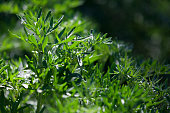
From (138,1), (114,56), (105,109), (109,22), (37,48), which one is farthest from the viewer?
(138,1)

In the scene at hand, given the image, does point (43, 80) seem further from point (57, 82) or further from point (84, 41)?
point (84, 41)

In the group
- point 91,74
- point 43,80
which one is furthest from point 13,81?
point 91,74

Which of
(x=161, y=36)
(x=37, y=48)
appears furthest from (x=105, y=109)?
(x=161, y=36)

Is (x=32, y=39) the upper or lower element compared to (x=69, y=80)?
upper

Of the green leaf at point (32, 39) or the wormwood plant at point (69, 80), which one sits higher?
the green leaf at point (32, 39)

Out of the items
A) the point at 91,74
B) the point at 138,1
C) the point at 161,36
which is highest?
Result: the point at 138,1

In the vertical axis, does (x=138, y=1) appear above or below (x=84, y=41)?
above

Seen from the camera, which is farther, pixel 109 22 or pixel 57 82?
pixel 109 22

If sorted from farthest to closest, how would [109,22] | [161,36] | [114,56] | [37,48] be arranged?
[161,36]
[109,22]
[114,56]
[37,48]

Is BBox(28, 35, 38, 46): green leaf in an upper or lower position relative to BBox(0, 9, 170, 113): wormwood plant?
upper
